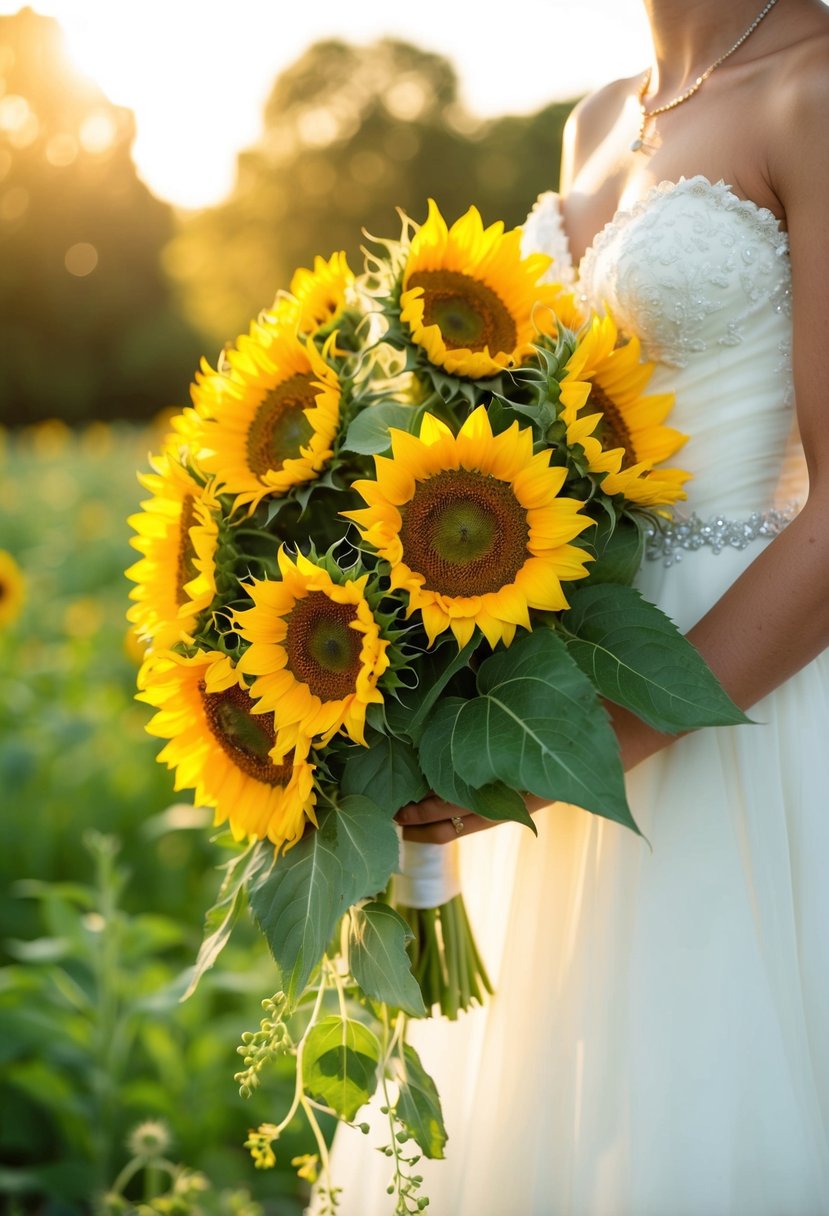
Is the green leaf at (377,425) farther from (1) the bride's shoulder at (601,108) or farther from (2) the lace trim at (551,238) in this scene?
(1) the bride's shoulder at (601,108)

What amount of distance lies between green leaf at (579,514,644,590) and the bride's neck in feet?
2.83

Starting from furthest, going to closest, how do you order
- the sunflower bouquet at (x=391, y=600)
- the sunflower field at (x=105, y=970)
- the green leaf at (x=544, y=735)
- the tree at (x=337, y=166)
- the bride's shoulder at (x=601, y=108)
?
the tree at (x=337, y=166) → the sunflower field at (x=105, y=970) → the bride's shoulder at (x=601, y=108) → the sunflower bouquet at (x=391, y=600) → the green leaf at (x=544, y=735)

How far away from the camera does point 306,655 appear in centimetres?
143

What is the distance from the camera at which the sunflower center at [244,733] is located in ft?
4.96

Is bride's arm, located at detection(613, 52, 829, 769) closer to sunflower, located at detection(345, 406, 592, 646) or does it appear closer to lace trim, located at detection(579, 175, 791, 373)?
lace trim, located at detection(579, 175, 791, 373)

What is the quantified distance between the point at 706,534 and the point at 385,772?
26.5 inches

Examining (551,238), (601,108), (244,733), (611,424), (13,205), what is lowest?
(244,733)

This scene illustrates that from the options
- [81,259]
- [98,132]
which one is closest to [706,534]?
[81,259]

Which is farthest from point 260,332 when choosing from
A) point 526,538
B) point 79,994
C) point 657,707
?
point 79,994

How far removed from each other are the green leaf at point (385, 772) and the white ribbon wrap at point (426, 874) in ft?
0.78

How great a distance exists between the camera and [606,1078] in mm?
1711

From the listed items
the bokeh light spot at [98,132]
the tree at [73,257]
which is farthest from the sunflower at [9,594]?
the bokeh light spot at [98,132]

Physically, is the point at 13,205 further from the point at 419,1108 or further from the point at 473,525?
the point at 419,1108

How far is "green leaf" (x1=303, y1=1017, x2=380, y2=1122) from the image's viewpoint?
1555mm
